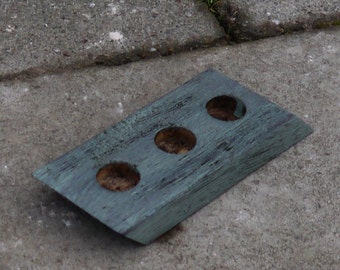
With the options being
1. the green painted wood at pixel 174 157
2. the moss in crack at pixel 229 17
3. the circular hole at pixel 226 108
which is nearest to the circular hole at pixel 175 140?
the green painted wood at pixel 174 157

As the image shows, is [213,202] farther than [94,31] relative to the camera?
No

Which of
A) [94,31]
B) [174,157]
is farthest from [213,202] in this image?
[94,31]

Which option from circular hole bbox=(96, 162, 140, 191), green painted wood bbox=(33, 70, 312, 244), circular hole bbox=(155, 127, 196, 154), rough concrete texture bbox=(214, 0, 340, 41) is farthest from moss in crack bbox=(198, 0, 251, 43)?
circular hole bbox=(96, 162, 140, 191)

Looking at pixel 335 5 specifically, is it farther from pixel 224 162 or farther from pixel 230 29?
pixel 224 162

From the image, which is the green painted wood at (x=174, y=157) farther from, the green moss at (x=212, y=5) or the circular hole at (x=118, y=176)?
the green moss at (x=212, y=5)

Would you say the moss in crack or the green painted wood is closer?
the green painted wood

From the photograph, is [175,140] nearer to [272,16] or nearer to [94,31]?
[94,31]

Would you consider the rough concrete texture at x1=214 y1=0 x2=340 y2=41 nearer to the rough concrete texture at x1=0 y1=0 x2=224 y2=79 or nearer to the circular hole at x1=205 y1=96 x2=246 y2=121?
the rough concrete texture at x1=0 y1=0 x2=224 y2=79
